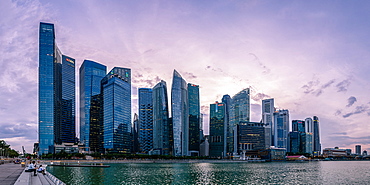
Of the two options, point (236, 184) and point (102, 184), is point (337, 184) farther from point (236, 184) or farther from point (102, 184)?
point (102, 184)

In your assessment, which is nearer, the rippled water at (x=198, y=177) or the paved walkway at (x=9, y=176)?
the paved walkway at (x=9, y=176)

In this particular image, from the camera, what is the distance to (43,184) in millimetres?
43406

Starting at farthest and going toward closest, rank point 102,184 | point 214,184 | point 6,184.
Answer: point 214,184, point 102,184, point 6,184

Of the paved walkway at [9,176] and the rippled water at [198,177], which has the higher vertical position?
the paved walkway at [9,176]

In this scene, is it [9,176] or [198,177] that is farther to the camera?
[198,177]

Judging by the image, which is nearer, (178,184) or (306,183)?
(178,184)

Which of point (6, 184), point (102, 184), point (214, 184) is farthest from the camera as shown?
point (214, 184)

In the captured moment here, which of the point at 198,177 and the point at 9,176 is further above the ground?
the point at 9,176

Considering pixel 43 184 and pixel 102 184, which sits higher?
pixel 43 184

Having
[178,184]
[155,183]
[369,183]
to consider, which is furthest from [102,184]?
[369,183]

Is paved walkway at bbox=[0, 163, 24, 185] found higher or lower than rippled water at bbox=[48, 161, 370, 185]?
higher

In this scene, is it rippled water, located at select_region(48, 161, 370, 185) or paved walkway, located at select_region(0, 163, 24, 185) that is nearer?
paved walkway, located at select_region(0, 163, 24, 185)

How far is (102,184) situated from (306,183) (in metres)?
51.4

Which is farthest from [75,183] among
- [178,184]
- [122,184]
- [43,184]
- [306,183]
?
[306,183]
